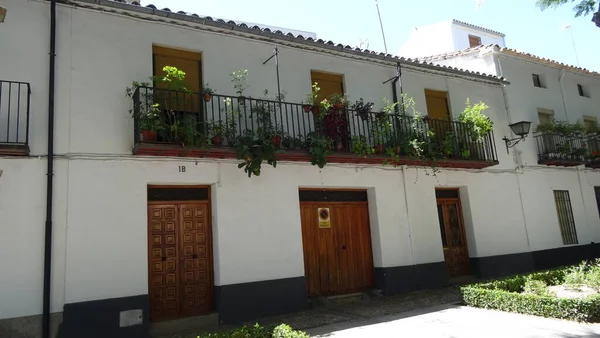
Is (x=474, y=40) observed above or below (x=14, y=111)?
above

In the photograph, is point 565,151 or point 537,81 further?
point 537,81

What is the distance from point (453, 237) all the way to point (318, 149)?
523cm

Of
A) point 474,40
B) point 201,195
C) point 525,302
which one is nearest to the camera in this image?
point 525,302

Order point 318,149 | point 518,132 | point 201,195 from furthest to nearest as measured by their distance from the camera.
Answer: point 518,132 → point 318,149 → point 201,195

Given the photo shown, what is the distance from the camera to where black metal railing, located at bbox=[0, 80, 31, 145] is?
6711 mm

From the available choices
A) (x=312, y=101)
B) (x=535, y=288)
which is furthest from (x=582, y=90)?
(x=312, y=101)

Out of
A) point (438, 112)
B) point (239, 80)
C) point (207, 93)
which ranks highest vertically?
point (239, 80)

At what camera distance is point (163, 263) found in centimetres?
781

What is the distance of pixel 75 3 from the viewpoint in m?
7.57

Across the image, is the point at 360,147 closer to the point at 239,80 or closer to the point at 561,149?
the point at 239,80

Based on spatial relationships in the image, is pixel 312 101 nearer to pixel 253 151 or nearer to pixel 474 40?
pixel 253 151

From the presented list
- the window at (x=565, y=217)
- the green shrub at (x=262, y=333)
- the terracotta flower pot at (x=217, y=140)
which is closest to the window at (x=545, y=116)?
the window at (x=565, y=217)

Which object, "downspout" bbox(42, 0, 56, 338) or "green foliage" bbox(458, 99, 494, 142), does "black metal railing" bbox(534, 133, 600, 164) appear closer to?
"green foliage" bbox(458, 99, 494, 142)

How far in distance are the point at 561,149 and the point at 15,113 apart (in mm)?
13957
